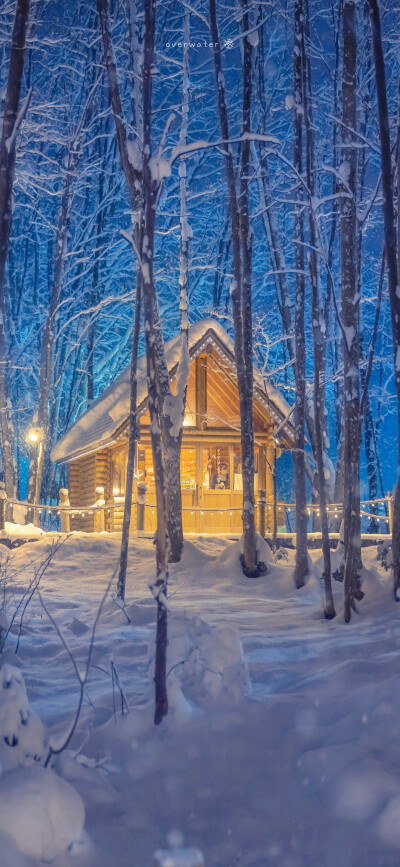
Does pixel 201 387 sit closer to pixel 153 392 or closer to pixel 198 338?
pixel 198 338


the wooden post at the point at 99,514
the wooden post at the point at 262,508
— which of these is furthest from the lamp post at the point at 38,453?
the wooden post at the point at 262,508

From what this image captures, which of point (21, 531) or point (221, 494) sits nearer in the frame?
point (21, 531)

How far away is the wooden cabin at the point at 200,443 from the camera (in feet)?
57.9

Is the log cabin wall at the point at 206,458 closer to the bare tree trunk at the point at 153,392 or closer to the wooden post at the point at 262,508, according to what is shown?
the wooden post at the point at 262,508

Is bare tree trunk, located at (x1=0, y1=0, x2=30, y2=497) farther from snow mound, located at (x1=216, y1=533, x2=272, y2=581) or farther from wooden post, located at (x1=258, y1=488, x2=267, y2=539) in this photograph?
wooden post, located at (x1=258, y1=488, x2=267, y2=539)

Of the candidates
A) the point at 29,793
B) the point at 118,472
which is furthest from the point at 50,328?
the point at 29,793

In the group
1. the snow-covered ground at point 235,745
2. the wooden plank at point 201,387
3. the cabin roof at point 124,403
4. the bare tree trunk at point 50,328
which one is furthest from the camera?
the bare tree trunk at point 50,328

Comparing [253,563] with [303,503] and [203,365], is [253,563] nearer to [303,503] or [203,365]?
[303,503]

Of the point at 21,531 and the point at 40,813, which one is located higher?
the point at 21,531

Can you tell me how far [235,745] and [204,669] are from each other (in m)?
0.85

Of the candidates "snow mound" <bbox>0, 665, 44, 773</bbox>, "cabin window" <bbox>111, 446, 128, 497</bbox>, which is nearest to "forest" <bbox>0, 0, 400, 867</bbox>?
"snow mound" <bbox>0, 665, 44, 773</bbox>

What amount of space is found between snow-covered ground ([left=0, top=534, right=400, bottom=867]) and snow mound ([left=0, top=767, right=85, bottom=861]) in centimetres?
3

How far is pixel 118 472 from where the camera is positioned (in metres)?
20.3

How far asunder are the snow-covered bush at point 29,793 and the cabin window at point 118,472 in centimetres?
1648
